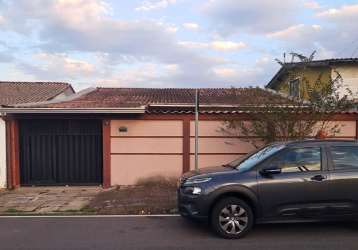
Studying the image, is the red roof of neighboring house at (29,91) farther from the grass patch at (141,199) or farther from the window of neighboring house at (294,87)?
the window of neighboring house at (294,87)

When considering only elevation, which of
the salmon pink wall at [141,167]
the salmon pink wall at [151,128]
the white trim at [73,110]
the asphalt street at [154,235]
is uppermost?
the white trim at [73,110]

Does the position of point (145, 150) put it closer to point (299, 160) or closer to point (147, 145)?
point (147, 145)

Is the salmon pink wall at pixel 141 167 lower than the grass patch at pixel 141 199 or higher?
higher

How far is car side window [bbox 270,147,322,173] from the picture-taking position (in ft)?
26.7

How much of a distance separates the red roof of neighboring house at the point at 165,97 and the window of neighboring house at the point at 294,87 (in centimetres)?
36

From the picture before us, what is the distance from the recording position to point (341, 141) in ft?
27.9

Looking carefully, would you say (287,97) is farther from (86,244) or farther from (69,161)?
(86,244)

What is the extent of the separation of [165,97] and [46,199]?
779 cm

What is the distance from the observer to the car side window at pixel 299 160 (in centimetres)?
812

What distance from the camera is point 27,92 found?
2175 centimetres

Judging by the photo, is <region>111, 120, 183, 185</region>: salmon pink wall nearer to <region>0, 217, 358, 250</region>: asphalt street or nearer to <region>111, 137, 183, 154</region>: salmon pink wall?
<region>111, 137, 183, 154</region>: salmon pink wall

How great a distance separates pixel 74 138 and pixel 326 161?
9.35 meters

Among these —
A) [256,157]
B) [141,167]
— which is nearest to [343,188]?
[256,157]

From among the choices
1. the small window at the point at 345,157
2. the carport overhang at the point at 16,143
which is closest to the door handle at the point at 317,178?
the small window at the point at 345,157
